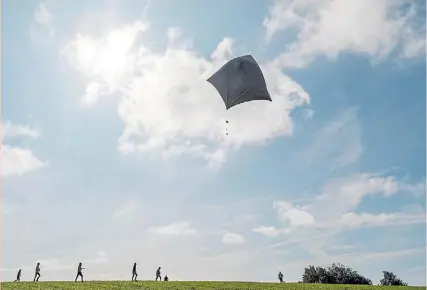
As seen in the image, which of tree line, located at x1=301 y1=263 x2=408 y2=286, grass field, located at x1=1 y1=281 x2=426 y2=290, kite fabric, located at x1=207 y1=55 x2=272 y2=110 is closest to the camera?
kite fabric, located at x1=207 y1=55 x2=272 y2=110

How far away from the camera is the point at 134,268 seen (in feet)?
169

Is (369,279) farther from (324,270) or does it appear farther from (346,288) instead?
(346,288)

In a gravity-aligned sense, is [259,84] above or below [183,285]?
above

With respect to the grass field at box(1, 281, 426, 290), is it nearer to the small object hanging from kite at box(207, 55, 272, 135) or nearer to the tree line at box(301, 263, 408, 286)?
the small object hanging from kite at box(207, 55, 272, 135)

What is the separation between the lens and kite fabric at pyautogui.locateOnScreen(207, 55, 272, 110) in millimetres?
30875

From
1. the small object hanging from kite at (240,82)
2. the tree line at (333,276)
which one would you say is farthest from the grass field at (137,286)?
the tree line at (333,276)

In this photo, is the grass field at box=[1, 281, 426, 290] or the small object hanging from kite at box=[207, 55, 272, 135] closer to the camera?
the small object hanging from kite at box=[207, 55, 272, 135]

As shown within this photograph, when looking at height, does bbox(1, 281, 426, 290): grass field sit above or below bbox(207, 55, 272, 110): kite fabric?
below

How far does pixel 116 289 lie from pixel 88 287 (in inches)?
90.1

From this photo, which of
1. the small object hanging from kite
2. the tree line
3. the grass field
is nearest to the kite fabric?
the small object hanging from kite

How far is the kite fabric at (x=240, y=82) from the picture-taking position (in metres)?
30.9

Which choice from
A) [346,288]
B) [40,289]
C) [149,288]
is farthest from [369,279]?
[40,289]

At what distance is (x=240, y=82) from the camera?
31141mm

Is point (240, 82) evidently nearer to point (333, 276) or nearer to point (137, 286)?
point (137, 286)
